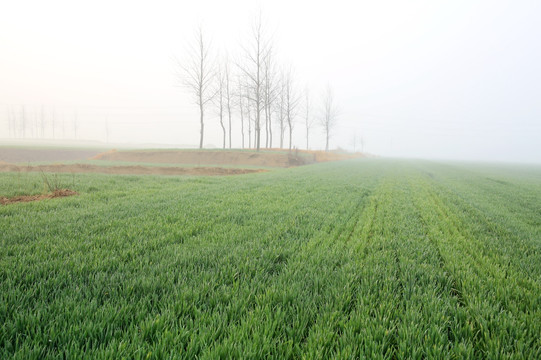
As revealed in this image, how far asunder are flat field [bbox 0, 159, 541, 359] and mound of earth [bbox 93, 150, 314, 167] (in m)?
22.2

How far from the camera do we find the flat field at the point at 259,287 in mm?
1584

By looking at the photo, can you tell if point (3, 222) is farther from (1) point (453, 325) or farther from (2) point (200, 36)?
(2) point (200, 36)

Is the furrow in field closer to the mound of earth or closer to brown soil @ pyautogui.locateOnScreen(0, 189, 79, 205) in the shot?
brown soil @ pyautogui.locateOnScreen(0, 189, 79, 205)

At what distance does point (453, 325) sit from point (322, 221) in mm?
2854

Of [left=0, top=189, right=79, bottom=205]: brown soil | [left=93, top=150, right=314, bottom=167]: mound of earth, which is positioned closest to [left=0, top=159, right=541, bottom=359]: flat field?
[left=0, top=189, right=79, bottom=205]: brown soil

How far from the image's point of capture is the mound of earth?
87.4 ft

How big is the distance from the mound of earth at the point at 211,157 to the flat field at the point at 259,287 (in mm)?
22183

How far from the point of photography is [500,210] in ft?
20.4

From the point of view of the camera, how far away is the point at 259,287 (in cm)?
226

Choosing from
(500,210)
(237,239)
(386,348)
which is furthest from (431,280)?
(500,210)

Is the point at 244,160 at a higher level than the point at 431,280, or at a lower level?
higher

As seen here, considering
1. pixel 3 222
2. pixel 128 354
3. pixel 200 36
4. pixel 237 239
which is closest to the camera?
pixel 128 354

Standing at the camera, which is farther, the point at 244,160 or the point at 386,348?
the point at 244,160

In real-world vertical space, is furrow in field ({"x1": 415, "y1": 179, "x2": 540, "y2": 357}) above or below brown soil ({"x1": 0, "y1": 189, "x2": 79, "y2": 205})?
below
